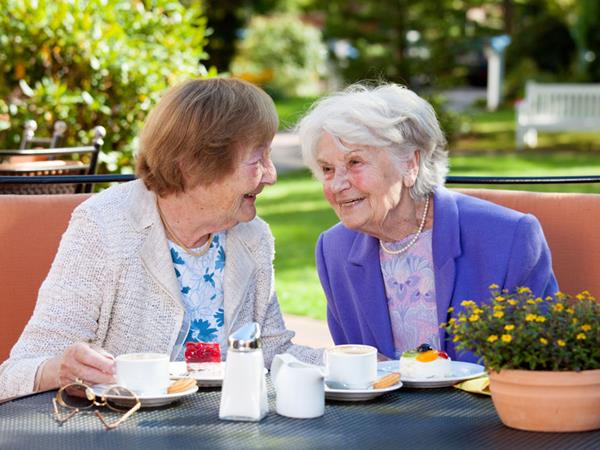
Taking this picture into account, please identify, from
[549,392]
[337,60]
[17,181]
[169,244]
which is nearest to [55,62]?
[17,181]

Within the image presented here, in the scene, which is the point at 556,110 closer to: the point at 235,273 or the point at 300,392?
the point at 235,273

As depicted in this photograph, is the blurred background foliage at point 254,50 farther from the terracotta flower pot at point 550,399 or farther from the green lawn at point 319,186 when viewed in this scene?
the terracotta flower pot at point 550,399

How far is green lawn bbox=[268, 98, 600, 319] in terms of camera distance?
8625mm

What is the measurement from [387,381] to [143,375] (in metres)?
0.53

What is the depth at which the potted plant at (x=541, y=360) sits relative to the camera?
88.2 inches

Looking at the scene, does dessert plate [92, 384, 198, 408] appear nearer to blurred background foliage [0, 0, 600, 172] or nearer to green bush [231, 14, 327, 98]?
blurred background foliage [0, 0, 600, 172]

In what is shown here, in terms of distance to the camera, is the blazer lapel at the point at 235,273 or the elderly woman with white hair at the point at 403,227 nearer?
the blazer lapel at the point at 235,273

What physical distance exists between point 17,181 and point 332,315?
42.2 inches

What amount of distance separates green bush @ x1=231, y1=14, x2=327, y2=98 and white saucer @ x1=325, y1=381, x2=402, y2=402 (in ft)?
101

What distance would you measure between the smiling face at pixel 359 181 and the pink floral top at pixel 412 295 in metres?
0.15

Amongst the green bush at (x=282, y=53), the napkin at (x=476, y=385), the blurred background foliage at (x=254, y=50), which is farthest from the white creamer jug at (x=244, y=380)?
the green bush at (x=282, y=53)

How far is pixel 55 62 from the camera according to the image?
22.9 feet

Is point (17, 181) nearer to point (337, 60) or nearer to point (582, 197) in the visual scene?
point (582, 197)

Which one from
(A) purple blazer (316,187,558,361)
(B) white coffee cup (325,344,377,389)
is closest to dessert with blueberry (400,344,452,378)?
(B) white coffee cup (325,344,377,389)
